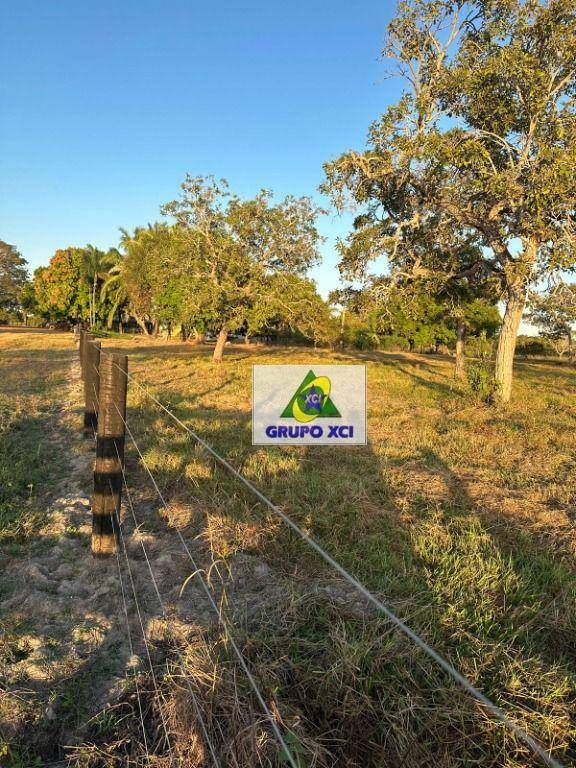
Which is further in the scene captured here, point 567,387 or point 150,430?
point 567,387

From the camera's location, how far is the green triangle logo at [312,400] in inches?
238

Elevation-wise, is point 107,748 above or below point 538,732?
below

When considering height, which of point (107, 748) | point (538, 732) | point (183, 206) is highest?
point (183, 206)

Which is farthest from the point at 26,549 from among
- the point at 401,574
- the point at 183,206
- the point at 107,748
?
the point at 183,206

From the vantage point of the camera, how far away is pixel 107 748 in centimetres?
196

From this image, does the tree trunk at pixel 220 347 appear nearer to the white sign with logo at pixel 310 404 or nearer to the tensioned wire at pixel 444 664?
the white sign with logo at pixel 310 404

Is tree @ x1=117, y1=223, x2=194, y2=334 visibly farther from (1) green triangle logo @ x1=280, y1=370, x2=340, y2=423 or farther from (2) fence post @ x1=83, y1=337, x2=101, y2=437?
(1) green triangle logo @ x1=280, y1=370, x2=340, y2=423

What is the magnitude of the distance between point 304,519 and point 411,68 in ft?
43.4

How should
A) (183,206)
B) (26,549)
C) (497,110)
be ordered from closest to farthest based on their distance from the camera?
(26,549)
(497,110)
(183,206)

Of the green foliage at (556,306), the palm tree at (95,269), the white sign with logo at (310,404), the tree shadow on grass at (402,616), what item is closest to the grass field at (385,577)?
the tree shadow on grass at (402,616)

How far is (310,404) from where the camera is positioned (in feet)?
20.1

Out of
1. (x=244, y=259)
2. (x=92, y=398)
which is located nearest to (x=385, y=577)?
(x=92, y=398)

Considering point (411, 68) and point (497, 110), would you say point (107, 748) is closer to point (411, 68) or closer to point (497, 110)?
point (497, 110)

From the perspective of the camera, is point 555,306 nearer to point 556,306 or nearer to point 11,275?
point 556,306
